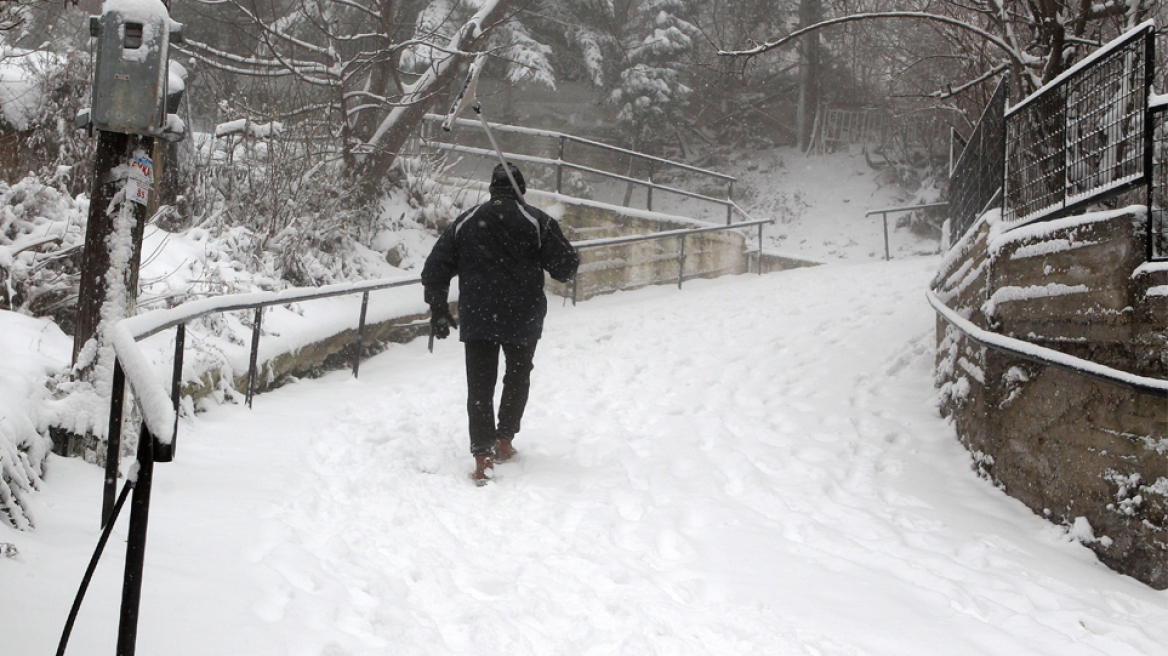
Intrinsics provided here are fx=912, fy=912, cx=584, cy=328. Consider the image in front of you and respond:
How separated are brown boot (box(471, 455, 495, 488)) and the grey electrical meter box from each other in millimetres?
2283

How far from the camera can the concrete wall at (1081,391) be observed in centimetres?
381

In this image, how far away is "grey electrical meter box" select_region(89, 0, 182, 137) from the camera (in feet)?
12.1

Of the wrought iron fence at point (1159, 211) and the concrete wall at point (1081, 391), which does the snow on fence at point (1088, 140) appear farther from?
the concrete wall at point (1081, 391)

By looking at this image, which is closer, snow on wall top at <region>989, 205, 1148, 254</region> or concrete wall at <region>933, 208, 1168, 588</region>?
concrete wall at <region>933, 208, 1168, 588</region>

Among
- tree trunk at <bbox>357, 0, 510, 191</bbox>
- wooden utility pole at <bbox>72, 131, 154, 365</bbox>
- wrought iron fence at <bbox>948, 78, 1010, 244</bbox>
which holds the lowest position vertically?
wooden utility pole at <bbox>72, 131, 154, 365</bbox>

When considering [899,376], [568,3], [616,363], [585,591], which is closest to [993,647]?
[585,591]

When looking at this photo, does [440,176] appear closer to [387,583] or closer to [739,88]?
[387,583]

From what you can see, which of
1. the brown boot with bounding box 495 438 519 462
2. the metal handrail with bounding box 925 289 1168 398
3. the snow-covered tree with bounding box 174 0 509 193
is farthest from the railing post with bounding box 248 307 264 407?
the metal handrail with bounding box 925 289 1168 398

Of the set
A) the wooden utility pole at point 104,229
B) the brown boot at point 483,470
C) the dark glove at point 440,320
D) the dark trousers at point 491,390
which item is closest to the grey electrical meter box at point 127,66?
the wooden utility pole at point 104,229

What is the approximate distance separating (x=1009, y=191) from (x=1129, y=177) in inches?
58.0

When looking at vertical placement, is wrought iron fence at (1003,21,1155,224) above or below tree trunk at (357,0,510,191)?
below

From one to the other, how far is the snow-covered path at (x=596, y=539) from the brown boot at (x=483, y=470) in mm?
73

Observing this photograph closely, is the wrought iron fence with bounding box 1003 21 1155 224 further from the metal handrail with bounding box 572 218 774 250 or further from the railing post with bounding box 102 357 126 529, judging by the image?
the metal handrail with bounding box 572 218 774 250

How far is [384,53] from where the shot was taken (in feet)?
32.2
